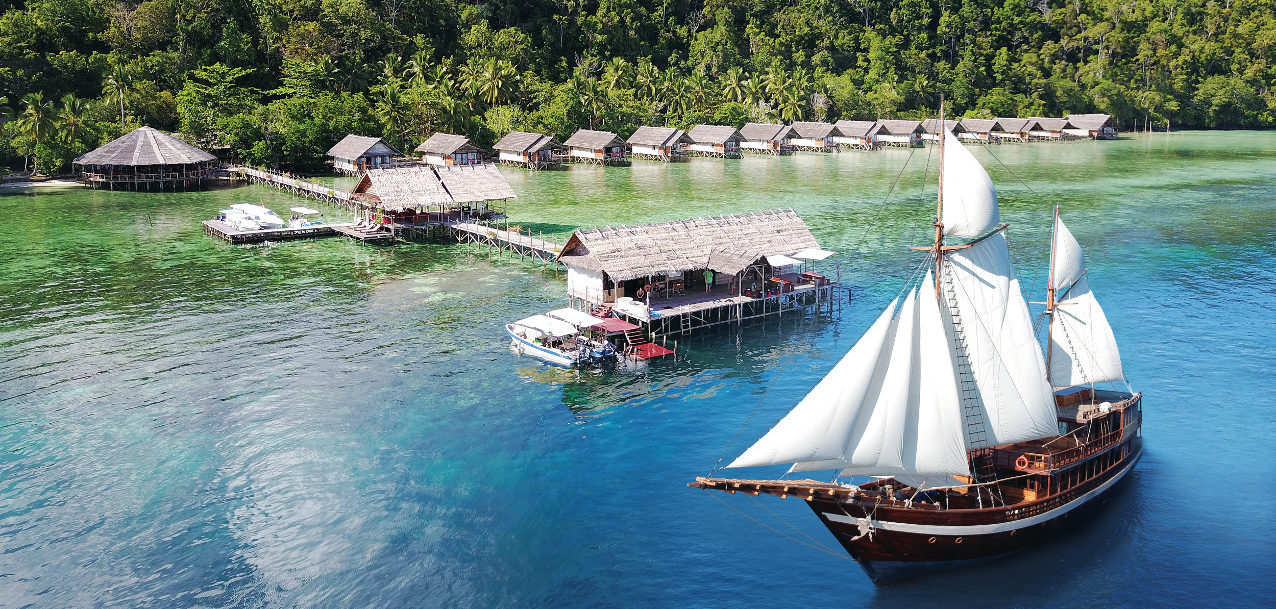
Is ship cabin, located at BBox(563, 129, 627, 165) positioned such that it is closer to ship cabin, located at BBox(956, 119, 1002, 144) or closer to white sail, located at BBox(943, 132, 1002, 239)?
ship cabin, located at BBox(956, 119, 1002, 144)

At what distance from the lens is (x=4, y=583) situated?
94.7ft

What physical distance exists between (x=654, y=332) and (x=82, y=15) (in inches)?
4046

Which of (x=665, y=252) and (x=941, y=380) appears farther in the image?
(x=665, y=252)

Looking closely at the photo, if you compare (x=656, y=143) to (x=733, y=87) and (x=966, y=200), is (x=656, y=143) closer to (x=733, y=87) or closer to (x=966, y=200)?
(x=733, y=87)

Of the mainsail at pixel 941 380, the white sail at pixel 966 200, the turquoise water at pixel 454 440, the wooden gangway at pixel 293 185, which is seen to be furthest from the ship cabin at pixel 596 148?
the mainsail at pixel 941 380

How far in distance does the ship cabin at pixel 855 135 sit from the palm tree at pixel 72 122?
101052 millimetres

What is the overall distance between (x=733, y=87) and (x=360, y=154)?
7286 cm

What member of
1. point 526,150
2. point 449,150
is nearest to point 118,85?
point 449,150

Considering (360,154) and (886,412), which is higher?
(360,154)

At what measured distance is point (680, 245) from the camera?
54281 millimetres

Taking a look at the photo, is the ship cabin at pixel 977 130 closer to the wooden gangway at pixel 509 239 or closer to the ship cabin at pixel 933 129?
the ship cabin at pixel 933 129

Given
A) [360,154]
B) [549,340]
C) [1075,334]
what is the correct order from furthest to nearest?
[360,154]
[549,340]
[1075,334]

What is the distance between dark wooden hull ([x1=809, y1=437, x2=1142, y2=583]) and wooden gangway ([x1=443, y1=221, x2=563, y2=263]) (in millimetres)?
39972

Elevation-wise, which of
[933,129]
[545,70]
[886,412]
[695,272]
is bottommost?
[886,412]
